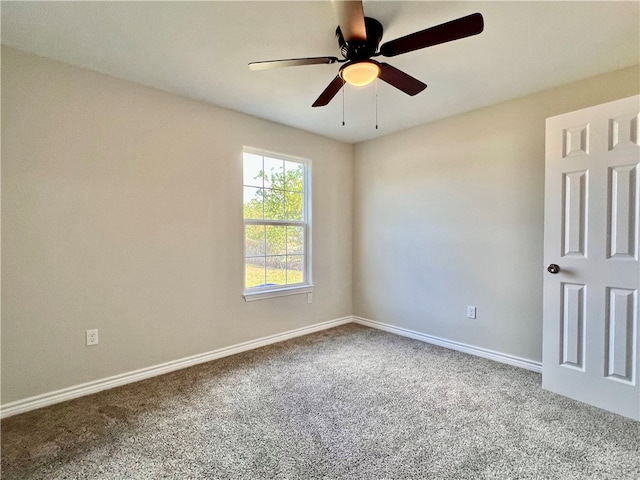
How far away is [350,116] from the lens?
3.22 meters

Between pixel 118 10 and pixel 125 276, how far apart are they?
5.80 ft

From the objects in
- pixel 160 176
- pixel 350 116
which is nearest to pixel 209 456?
pixel 160 176

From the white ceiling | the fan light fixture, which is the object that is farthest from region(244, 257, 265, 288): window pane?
the fan light fixture

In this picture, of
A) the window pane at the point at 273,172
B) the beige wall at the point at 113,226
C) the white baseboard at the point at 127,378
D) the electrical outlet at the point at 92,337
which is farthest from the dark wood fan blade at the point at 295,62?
the white baseboard at the point at 127,378

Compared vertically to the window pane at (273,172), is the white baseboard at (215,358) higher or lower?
lower

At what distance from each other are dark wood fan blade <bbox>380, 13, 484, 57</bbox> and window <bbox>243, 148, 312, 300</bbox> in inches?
78.6

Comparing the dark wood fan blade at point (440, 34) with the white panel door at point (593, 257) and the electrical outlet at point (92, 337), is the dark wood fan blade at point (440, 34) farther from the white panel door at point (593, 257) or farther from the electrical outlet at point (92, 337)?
the electrical outlet at point (92, 337)

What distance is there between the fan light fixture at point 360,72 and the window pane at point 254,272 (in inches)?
81.9

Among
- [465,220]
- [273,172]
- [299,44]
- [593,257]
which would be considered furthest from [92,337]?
[593,257]

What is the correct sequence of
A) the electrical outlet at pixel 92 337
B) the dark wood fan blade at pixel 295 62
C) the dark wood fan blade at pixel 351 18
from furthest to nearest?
the electrical outlet at pixel 92 337 < the dark wood fan blade at pixel 295 62 < the dark wood fan blade at pixel 351 18

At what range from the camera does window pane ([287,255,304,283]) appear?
3.66 meters

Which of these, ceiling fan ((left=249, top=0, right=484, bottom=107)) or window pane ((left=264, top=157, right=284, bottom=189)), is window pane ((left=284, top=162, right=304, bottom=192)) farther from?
ceiling fan ((left=249, top=0, right=484, bottom=107))

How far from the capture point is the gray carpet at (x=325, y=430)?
62.1 inches

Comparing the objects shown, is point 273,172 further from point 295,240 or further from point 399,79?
point 399,79
